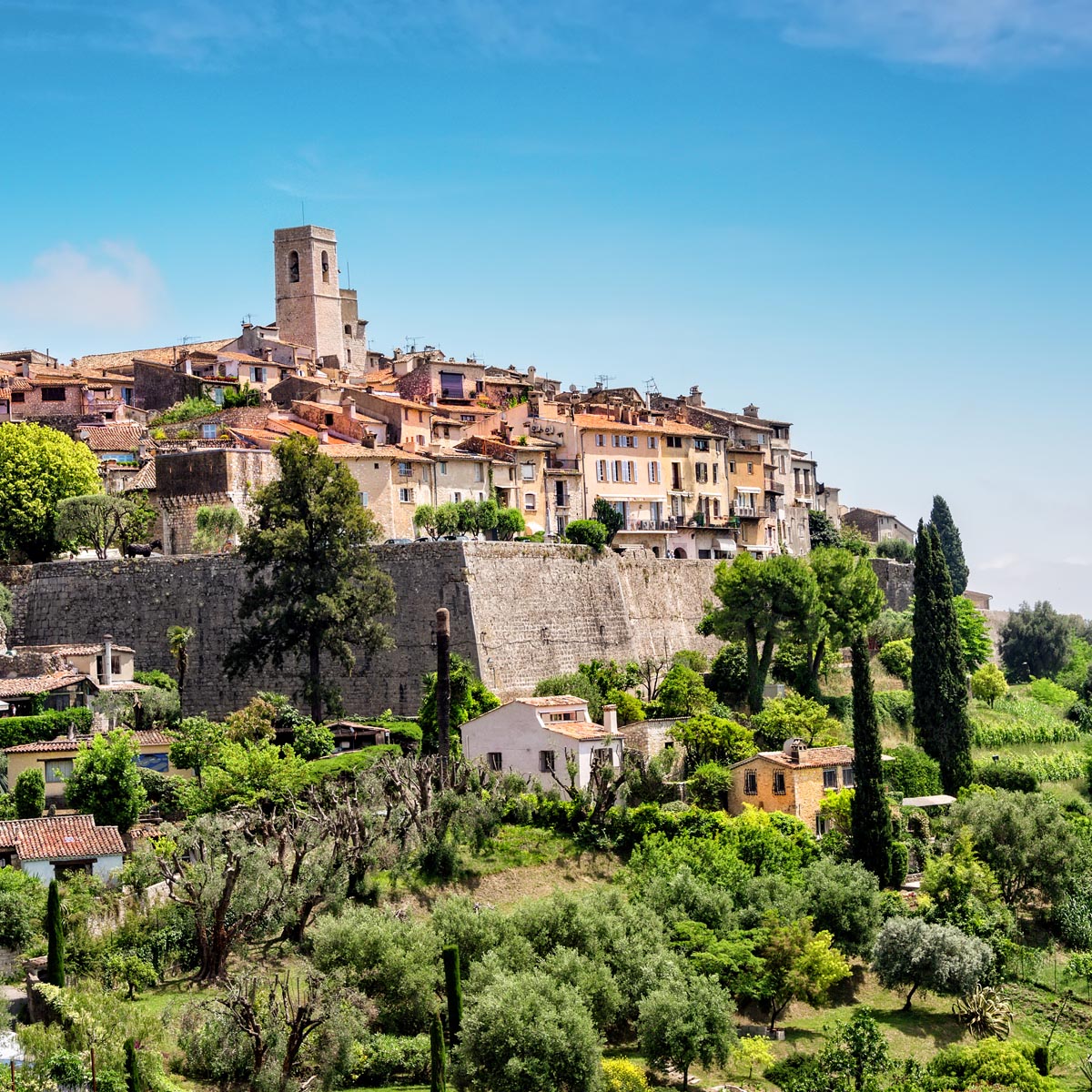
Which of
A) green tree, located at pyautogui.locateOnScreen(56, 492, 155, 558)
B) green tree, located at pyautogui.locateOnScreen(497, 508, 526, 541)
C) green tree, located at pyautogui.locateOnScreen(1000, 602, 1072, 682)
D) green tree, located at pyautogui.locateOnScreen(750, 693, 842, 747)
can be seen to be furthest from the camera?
green tree, located at pyautogui.locateOnScreen(1000, 602, 1072, 682)

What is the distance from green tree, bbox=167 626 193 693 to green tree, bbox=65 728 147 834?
14.0 m

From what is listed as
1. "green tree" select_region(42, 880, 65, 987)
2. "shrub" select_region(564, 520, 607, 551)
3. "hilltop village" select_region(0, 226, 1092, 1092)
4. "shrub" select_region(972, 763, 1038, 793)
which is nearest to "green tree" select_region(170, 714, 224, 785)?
"hilltop village" select_region(0, 226, 1092, 1092)

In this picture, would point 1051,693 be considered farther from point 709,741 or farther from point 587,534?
point 709,741

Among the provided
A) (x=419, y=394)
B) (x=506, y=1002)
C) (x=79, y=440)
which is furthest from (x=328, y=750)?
(x=419, y=394)

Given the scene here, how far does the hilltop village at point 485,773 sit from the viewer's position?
38000mm

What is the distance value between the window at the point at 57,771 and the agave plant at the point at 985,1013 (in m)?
23.5

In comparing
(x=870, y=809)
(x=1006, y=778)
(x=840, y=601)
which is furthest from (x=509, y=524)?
(x=870, y=809)

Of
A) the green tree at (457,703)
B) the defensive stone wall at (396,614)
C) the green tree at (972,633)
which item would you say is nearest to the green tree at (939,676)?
the defensive stone wall at (396,614)

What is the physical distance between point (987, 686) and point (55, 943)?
47.8 m

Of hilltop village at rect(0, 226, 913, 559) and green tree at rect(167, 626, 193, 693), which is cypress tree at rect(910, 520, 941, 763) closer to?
hilltop village at rect(0, 226, 913, 559)

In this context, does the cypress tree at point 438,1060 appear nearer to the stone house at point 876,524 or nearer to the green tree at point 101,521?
the green tree at point 101,521

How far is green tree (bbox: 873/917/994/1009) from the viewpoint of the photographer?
4381 centimetres

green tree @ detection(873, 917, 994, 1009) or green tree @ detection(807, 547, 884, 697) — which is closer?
green tree @ detection(873, 917, 994, 1009)

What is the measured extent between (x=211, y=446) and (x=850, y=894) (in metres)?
32.6
